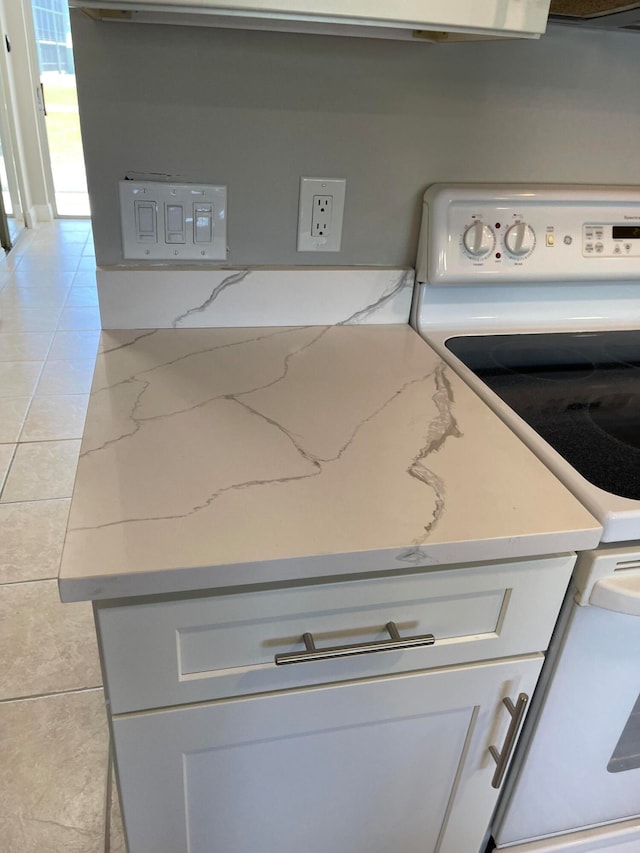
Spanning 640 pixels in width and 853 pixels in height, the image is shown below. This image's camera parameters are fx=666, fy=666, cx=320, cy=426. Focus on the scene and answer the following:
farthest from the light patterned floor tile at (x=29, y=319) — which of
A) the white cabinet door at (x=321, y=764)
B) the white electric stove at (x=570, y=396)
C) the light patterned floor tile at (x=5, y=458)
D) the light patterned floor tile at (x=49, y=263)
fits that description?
the white cabinet door at (x=321, y=764)

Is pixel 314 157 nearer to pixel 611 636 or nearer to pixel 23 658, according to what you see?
pixel 611 636

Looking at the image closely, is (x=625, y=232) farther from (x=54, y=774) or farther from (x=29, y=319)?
(x=29, y=319)

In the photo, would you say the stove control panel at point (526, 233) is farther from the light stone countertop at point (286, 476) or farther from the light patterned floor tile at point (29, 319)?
the light patterned floor tile at point (29, 319)

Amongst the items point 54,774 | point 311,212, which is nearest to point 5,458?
point 54,774

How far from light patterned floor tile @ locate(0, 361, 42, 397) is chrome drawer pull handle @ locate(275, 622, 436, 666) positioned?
7.64 ft

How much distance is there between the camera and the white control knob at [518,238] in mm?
1126

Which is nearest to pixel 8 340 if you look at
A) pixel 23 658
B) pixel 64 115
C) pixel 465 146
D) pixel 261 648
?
pixel 23 658

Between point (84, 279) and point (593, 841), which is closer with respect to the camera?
point (593, 841)

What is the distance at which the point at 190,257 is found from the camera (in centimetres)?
109

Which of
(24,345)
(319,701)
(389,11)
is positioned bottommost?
(24,345)

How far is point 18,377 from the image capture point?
284 centimetres

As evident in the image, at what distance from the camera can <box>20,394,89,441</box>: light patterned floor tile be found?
2.43 metres

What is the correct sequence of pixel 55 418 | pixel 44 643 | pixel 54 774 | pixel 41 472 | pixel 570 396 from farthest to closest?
pixel 55 418 < pixel 41 472 < pixel 44 643 < pixel 54 774 < pixel 570 396

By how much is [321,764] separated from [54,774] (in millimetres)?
849
